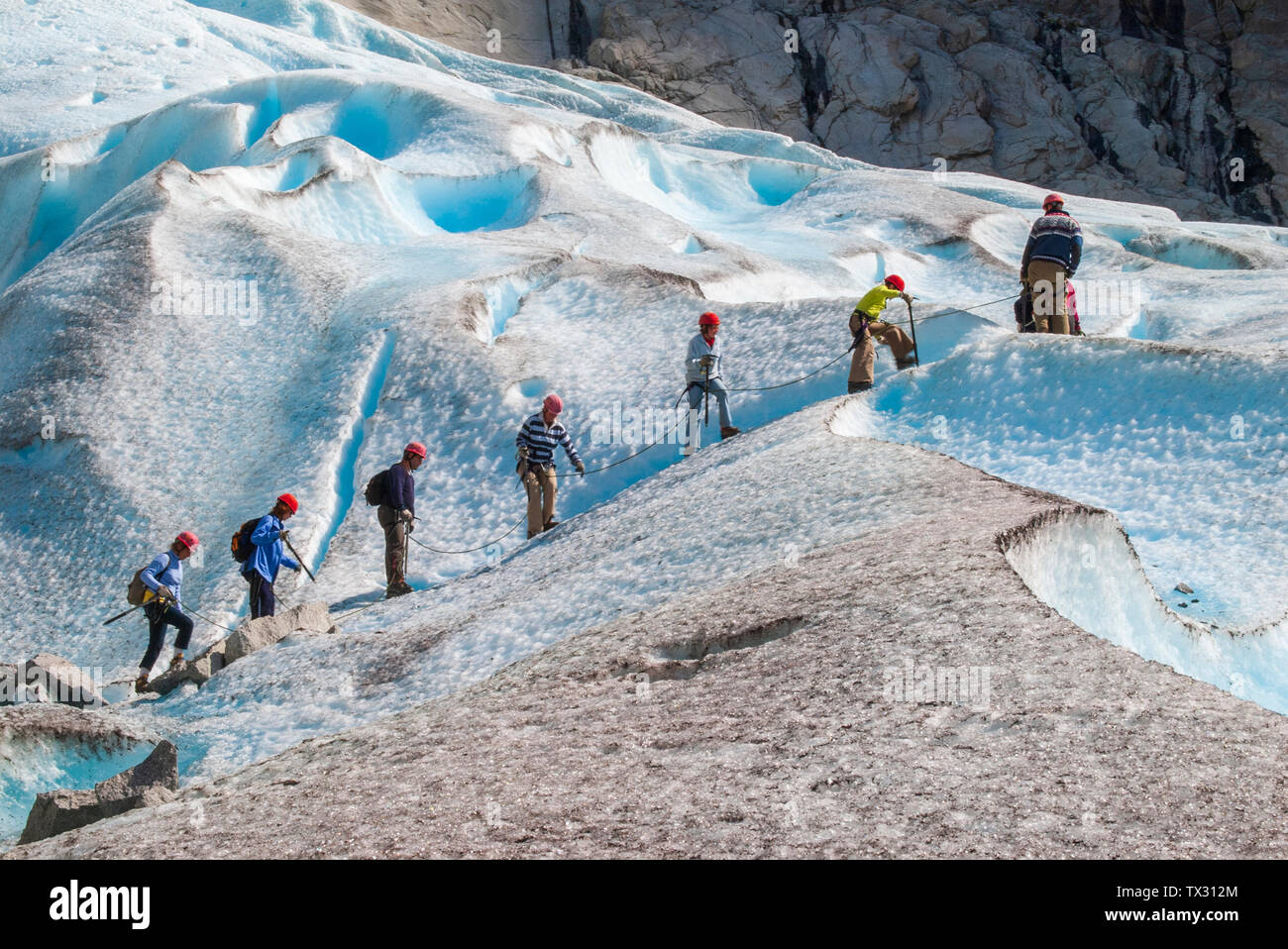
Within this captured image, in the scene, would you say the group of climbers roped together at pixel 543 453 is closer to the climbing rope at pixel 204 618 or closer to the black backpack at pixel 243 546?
the black backpack at pixel 243 546

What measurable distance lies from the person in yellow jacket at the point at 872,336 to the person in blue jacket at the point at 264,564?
8.81 metres

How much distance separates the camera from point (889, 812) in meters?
6.37

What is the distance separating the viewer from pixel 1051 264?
19.8m

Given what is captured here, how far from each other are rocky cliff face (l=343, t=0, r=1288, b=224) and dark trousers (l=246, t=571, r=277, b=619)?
2118 inches

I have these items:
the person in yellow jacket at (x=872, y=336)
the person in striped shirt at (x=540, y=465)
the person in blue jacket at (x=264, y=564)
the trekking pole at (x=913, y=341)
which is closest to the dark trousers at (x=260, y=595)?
the person in blue jacket at (x=264, y=564)

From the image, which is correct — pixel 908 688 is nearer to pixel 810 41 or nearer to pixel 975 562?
pixel 975 562

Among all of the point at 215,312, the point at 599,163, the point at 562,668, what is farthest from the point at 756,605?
the point at 599,163

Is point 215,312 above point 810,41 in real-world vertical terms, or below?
below

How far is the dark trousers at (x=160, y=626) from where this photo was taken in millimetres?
16641

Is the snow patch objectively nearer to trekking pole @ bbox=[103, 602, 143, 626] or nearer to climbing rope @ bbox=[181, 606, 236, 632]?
climbing rope @ bbox=[181, 606, 236, 632]

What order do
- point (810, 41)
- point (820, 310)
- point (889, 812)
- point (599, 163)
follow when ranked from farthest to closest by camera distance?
point (810, 41) < point (599, 163) < point (820, 310) < point (889, 812)

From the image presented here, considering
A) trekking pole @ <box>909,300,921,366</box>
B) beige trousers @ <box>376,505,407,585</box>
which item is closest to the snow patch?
trekking pole @ <box>909,300,921,366</box>

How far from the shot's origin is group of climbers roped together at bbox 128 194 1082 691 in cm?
1689
